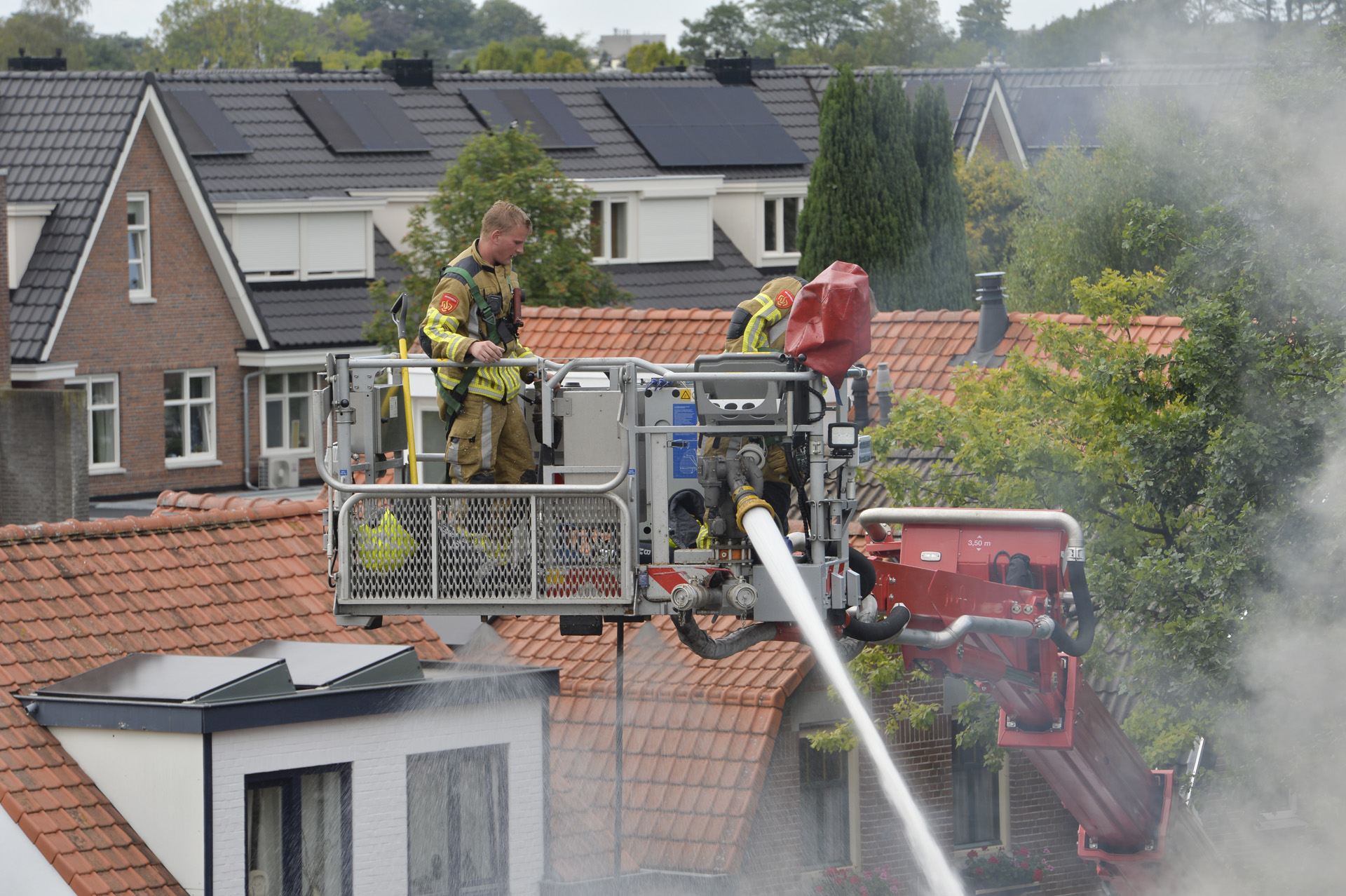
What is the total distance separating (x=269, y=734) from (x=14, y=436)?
2201 cm

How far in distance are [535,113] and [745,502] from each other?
41489 mm

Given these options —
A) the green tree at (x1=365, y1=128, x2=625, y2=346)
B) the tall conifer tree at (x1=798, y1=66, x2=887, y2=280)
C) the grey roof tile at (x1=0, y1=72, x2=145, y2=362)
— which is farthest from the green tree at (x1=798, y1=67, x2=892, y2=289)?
the grey roof tile at (x1=0, y1=72, x2=145, y2=362)

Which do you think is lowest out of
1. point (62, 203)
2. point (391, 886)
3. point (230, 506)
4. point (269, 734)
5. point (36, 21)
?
point (391, 886)

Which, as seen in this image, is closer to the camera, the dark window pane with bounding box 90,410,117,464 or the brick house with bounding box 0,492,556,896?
the brick house with bounding box 0,492,556,896

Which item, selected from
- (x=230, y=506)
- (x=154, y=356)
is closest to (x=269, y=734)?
(x=230, y=506)

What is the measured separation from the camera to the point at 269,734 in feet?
51.3

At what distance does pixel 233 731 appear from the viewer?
50.4ft

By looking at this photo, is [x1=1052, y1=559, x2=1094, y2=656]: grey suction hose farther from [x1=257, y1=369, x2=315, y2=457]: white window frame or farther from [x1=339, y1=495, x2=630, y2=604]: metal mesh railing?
[x1=257, y1=369, x2=315, y2=457]: white window frame

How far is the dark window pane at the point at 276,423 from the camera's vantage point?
43938 millimetres

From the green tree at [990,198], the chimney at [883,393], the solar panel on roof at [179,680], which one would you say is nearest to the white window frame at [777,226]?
the green tree at [990,198]

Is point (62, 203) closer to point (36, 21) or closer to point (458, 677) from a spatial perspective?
point (458, 677)

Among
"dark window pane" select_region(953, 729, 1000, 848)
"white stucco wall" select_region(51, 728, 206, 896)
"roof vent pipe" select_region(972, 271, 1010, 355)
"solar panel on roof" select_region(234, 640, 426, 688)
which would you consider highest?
"roof vent pipe" select_region(972, 271, 1010, 355)

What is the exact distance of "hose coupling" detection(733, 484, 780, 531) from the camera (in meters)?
9.26

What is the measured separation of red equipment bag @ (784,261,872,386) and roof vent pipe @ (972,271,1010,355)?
12245mm
